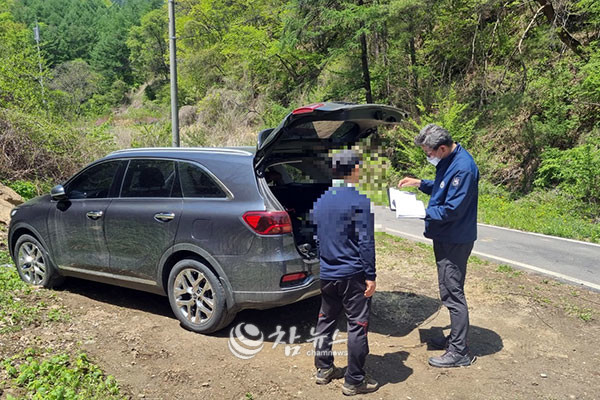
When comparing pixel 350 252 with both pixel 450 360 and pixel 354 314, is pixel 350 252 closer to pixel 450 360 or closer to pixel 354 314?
pixel 354 314

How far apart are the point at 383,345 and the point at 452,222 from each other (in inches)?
54.3

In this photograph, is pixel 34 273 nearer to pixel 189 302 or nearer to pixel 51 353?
pixel 51 353

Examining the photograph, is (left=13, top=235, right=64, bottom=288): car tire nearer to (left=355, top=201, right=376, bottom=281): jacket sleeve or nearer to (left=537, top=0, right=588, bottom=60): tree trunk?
(left=355, top=201, right=376, bottom=281): jacket sleeve

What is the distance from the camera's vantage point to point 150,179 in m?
4.86

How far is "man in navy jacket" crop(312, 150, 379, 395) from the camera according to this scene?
10.9 ft

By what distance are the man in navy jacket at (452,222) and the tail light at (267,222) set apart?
1253 mm

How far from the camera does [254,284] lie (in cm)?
404

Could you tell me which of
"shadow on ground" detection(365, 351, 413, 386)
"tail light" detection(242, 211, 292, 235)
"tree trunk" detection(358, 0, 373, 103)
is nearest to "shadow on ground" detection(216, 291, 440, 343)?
"shadow on ground" detection(365, 351, 413, 386)

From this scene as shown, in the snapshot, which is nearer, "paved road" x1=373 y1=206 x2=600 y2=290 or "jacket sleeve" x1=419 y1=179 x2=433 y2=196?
"jacket sleeve" x1=419 y1=179 x2=433 y2=196

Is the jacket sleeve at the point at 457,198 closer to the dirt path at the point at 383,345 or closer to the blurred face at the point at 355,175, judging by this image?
the blurred face at the point at 355,175

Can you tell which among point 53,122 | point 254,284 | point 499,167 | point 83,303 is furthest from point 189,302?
point 499,167

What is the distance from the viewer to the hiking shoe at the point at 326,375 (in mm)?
3576

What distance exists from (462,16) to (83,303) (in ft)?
59.6

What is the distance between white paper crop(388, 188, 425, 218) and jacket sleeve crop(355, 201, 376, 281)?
2.11ft
